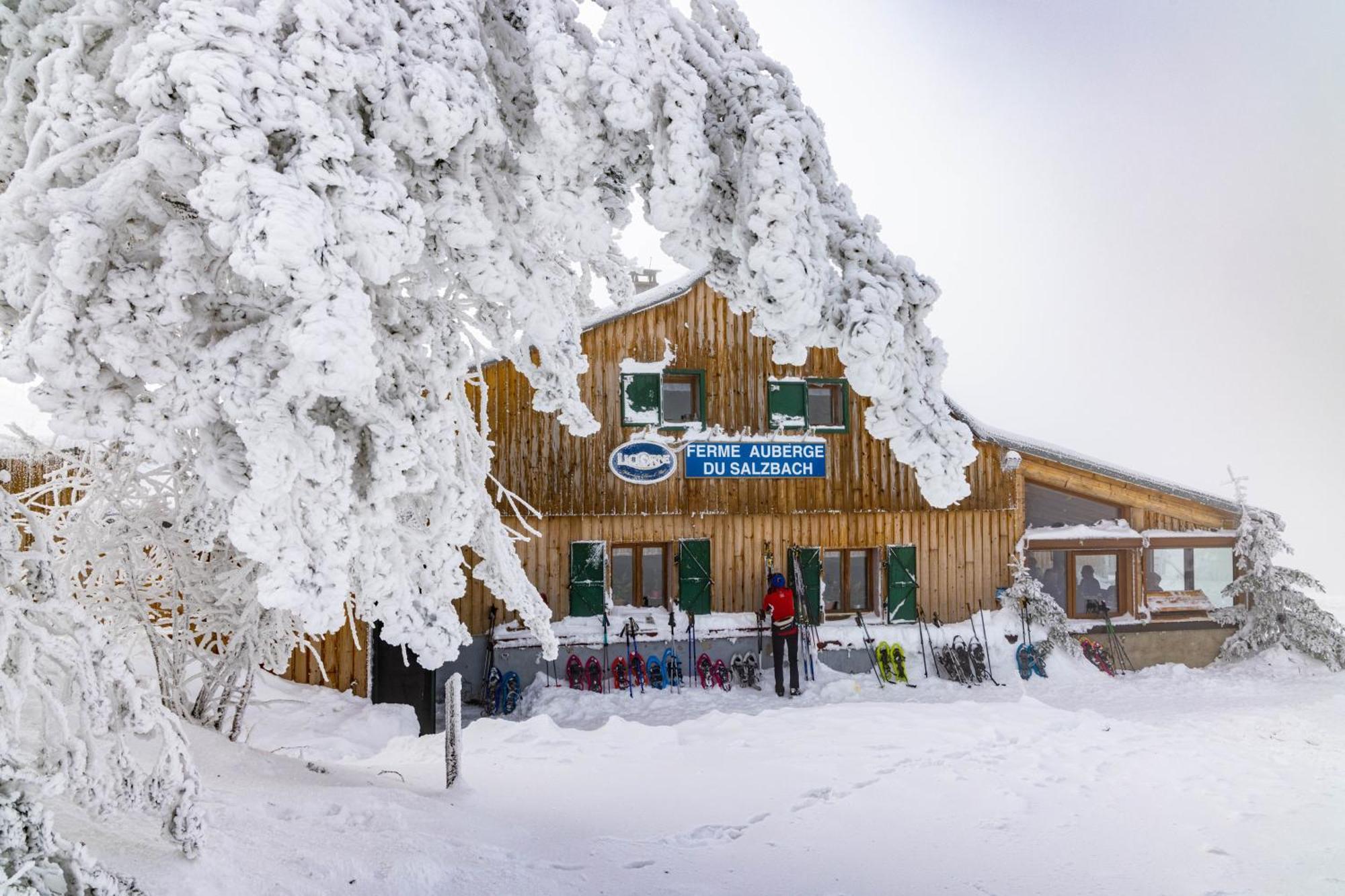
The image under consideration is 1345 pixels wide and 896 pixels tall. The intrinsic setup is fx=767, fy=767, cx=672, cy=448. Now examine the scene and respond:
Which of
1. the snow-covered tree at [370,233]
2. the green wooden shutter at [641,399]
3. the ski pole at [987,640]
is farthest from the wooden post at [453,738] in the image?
the ski pole at [987,640]

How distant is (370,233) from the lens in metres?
2.82

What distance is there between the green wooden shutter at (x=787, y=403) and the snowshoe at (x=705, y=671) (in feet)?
13.4

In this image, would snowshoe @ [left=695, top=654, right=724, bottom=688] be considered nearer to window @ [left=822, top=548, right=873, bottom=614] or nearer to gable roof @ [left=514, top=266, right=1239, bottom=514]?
window @ [left=822, top=548, right=873, bottom=614]

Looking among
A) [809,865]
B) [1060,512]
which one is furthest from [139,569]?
[1060,512]

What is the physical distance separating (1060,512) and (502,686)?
50.1 ft

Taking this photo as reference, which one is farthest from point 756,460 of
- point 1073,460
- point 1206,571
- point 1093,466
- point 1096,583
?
point 1206,571

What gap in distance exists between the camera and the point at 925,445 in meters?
3.75

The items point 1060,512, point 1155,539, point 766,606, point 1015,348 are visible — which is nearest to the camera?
point 766,606

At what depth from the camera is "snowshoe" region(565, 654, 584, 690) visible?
11.6 m

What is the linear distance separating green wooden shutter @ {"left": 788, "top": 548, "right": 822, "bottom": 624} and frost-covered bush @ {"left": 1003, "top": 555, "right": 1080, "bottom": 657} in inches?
138

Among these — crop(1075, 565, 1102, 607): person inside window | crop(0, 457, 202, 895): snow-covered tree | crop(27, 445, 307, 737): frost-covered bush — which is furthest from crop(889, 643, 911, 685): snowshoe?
crop(0, 457, 202, 895): snow-covered tree

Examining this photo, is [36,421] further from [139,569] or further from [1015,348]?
[1015,348]

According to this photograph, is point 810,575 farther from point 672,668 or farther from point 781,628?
point 672,668

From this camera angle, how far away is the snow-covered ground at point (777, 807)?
12.6ft
